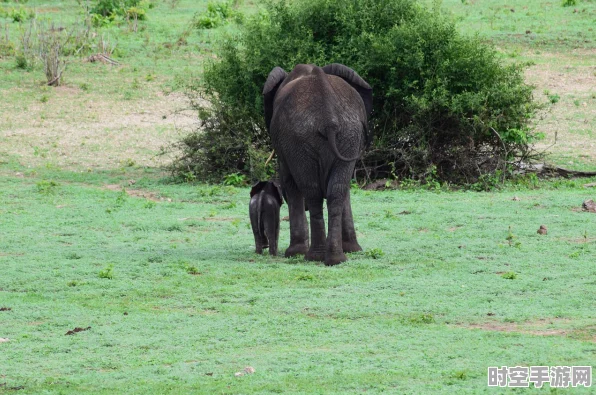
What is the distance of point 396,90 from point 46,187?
4.67m

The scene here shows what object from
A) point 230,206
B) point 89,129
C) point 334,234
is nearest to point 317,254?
point 334,234

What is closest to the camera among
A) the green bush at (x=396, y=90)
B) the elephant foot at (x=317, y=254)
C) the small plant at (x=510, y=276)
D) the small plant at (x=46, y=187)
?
the small plant at (x=510, y=276)

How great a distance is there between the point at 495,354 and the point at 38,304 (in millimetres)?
3608

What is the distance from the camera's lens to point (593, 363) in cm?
657

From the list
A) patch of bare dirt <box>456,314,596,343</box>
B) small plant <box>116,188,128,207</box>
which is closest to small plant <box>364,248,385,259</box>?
patch of bare dirt <box>456,314,596,343</box>

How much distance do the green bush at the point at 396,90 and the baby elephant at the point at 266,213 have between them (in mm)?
4214

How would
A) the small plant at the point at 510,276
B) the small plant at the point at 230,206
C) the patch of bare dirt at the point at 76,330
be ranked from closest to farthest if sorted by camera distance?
1. the patch of bare dirt at the point at 76,330
2. the small plant at the point at 510,276
3. the small plant at the point at 230,206

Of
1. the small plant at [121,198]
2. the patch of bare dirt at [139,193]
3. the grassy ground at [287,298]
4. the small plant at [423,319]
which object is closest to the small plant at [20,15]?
the patch of bare dirt at [139,193]

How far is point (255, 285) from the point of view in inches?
360

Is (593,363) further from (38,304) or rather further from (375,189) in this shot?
(375,189)

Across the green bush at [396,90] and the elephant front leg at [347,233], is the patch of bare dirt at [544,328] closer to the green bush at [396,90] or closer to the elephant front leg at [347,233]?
the elephant front leg at [347,233]

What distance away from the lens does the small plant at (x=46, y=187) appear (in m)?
14.1

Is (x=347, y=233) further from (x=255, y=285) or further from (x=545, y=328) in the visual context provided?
(x=545, y=328)

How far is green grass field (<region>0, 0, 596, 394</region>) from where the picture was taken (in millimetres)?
6754
